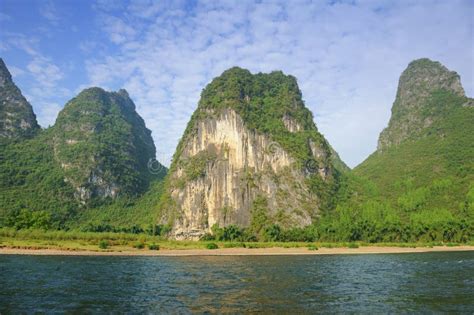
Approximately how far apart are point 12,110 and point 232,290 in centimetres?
12876

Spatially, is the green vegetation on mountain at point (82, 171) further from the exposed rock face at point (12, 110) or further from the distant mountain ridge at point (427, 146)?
the distant mountain ridge at point (427, 146)

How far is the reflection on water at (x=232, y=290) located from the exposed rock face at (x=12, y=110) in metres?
106

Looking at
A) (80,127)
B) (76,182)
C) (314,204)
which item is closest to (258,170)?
(314,204)

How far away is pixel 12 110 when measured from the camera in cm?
12838

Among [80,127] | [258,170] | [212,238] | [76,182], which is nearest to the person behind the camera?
[212,238]

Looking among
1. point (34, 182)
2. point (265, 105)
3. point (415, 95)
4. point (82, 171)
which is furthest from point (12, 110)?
point (415, 95)

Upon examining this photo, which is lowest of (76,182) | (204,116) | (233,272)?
(233,272)

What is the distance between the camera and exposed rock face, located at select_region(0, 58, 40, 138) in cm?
12625

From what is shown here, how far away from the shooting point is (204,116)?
11119 centimetres

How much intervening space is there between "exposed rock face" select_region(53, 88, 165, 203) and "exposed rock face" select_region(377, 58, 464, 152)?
92.0m

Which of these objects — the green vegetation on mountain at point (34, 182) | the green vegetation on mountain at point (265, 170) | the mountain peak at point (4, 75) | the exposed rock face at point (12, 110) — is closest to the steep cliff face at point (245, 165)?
the green vegetation on mountain at point (265, 170)

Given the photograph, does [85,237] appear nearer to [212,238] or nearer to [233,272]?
[212,238]

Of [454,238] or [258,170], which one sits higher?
[258,170]

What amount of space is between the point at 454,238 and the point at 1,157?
391ft
